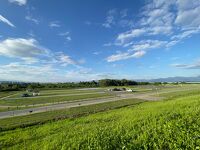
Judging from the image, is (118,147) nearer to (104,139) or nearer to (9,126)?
(104,139)

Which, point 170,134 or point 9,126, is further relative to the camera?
point 9,126

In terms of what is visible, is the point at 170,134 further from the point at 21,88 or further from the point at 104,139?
the point at 21,88

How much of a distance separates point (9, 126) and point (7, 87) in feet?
290

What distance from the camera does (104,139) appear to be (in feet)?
Result: 38.6

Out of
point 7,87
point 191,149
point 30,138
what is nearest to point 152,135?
point 191,149

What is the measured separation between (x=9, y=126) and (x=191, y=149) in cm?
2251

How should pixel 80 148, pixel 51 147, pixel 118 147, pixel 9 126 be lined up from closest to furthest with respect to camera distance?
1. pixel 118 147
2. pixel 80 148
3. pixel 51 147
4. pixel 9 126

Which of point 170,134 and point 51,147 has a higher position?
point 170,134

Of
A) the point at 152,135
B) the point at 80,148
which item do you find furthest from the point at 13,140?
the point at 152,135

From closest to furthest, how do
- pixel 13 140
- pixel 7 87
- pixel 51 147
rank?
pixel 51 147, pixel 13 140, pixel 7 87

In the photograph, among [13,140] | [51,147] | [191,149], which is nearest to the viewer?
[191,149]

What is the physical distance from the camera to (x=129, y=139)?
11836mm

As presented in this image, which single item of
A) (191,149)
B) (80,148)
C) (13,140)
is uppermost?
(191,149)

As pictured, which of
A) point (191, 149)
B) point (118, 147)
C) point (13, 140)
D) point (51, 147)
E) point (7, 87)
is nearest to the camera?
point (191, 149)
